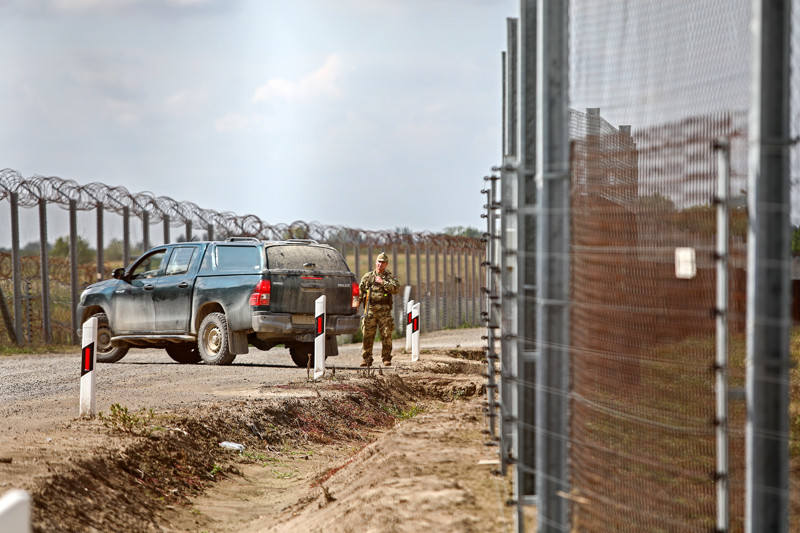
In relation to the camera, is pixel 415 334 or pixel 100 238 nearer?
pixel 415 334

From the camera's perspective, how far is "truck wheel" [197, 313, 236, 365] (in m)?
15.0

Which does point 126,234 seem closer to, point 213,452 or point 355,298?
point 355,298

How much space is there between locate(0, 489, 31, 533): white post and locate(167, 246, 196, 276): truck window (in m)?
13.6

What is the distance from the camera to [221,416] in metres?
10.1

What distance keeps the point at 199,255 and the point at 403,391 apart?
3.90 m

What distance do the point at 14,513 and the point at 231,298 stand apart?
12799 millimetres

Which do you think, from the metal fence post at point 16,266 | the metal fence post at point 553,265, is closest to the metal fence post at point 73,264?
the metal fence post at point 16,266

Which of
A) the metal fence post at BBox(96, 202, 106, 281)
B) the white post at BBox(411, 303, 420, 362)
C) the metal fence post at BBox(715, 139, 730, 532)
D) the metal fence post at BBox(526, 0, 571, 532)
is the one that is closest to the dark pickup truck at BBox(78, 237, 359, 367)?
the white post at BBox(411, 303, 420, 362)

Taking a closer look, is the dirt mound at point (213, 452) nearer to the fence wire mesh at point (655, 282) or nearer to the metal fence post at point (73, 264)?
the fence wire mesh at point (655, 282)

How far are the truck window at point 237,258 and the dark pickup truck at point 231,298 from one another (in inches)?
0.6

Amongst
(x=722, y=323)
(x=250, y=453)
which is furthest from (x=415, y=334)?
(x=722, y=323)

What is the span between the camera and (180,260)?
15.8 metres

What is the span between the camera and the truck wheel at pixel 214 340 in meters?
15.0

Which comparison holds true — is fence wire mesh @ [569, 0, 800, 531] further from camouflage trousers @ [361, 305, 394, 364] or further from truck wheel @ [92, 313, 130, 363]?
truck wheel @ [92, 313, 130, 363]
